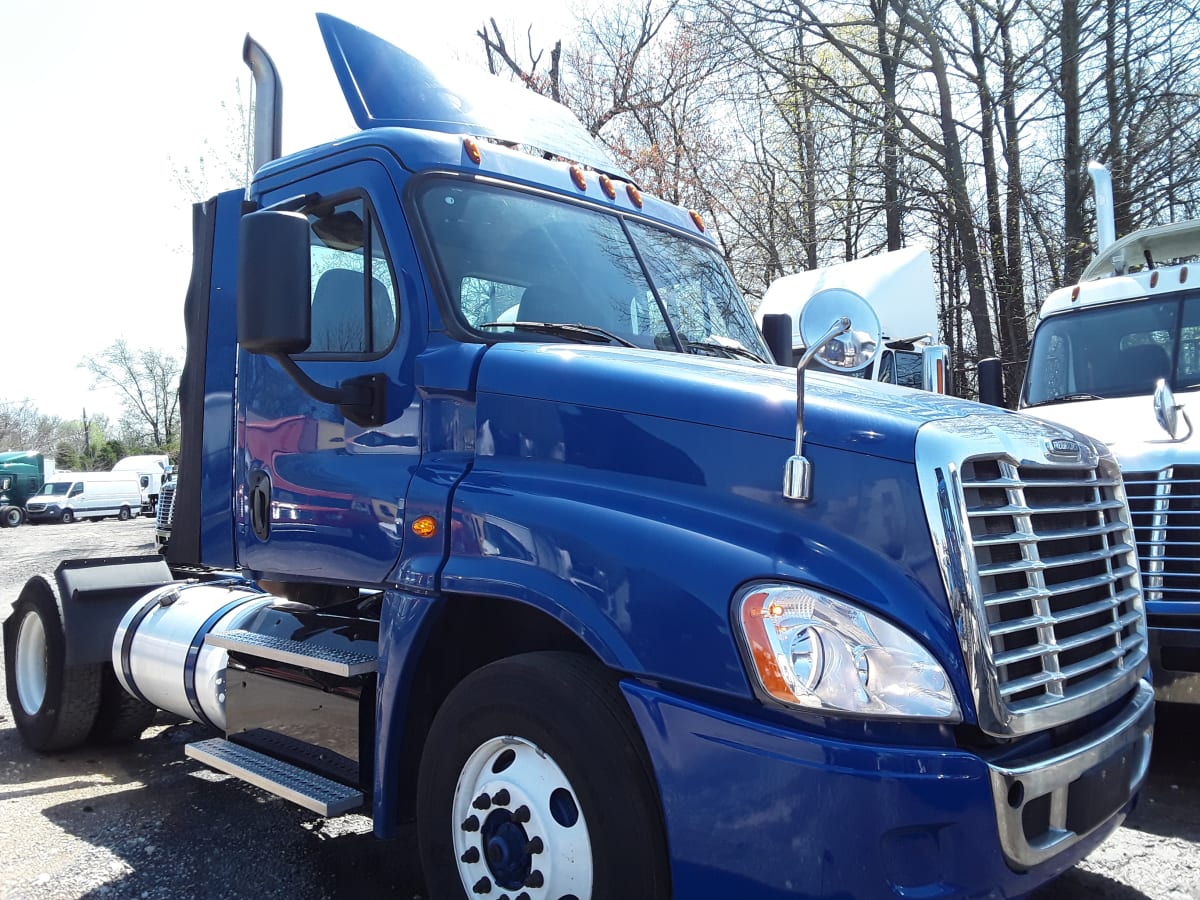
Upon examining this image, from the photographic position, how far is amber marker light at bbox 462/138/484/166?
344 centimetres

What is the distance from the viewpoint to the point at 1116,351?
6355mm

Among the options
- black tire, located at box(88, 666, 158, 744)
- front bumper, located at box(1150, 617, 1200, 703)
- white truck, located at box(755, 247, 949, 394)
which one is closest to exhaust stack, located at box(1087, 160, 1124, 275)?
white truck, located at box(755, 247, 949, 394)

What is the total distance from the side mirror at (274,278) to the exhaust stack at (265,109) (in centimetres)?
160

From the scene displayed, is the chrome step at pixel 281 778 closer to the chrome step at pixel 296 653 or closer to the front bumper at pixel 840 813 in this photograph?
the chrome step at pixel 296 653

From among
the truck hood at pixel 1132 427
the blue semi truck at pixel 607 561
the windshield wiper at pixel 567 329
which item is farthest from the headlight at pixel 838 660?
the truck hood at pixel 1132 427

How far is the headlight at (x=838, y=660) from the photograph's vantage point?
6.89 ft

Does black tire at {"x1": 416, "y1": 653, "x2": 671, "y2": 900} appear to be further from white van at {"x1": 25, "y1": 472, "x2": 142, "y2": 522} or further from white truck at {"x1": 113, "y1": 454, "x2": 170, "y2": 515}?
white van at {"x1": 25, "y1": 472, "x2": 142, "y2": 522}

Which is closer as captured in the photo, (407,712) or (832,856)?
(832,856)

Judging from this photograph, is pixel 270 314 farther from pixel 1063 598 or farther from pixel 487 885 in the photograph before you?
pixel 1063 598

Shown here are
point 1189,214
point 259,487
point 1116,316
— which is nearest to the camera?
point 259,487

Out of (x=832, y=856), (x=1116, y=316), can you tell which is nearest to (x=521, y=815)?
(x=832, y=856)

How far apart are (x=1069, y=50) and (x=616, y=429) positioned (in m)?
15.7

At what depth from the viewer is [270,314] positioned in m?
2.92

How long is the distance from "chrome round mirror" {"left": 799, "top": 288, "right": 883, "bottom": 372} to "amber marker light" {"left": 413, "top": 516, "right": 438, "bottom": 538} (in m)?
1.32
